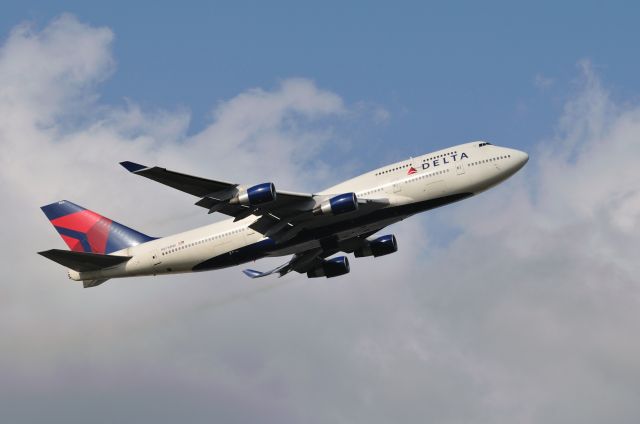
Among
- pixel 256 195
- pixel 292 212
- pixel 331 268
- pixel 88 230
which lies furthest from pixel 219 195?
pixel 88 230

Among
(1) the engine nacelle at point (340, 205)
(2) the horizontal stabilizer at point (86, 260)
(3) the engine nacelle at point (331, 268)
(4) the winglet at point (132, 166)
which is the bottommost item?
(3) the engine nacelle at point (331, 268)

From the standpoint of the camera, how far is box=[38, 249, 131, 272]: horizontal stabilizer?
6531cm

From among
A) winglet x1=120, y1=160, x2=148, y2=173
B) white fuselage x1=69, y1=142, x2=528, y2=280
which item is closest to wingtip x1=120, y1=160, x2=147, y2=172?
winglet x1=120, y1=160, x2=148, y2=173

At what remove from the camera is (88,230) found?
7194cm

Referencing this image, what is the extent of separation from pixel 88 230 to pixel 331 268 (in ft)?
55.9

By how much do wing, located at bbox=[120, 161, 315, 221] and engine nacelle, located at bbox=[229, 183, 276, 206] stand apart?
1.78 feet

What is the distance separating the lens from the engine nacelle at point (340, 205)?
2313 inches

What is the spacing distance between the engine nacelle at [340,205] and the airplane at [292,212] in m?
0.06

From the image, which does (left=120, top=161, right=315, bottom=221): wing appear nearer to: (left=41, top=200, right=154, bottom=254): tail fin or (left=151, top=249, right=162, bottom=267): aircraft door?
(left=151, top=249, right=162, bottom=267): aircraft door

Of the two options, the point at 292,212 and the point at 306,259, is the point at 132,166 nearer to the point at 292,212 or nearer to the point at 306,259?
the point at 292,212

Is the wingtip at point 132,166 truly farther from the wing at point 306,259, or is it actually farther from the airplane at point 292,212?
the wing at point 306,259

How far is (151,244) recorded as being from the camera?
67.0m

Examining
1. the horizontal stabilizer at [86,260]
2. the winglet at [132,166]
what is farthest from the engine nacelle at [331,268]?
the winglet at [132,166]

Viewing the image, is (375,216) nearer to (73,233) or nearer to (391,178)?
(391,178)
